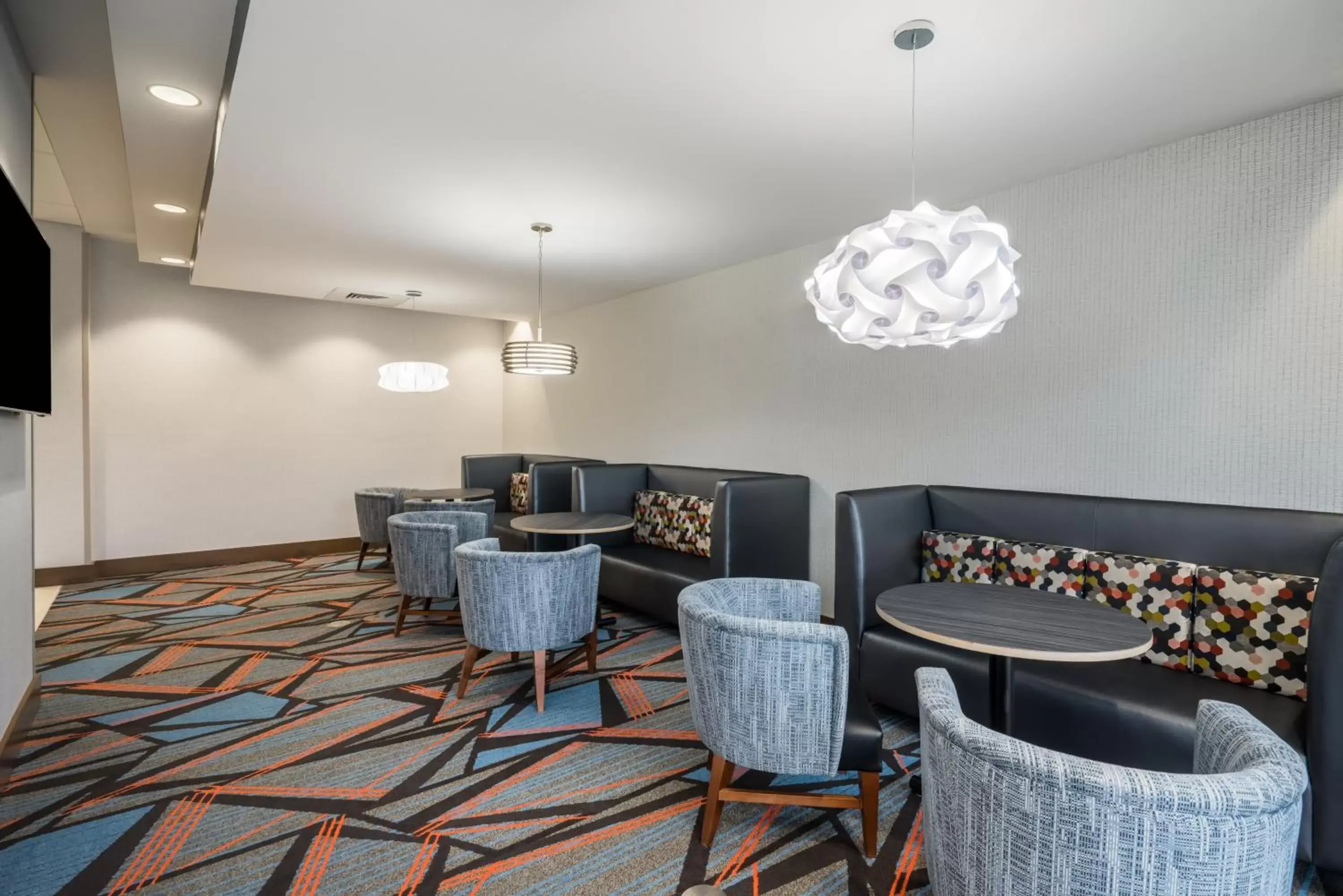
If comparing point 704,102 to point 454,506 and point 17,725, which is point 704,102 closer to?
point 17,725

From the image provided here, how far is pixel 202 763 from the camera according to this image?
2660mm

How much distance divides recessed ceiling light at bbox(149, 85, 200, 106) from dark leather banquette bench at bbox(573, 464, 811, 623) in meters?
3.25

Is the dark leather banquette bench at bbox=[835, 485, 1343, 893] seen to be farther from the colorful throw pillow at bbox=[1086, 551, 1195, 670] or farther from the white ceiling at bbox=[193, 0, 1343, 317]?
the white ceiling at bbox=[193, 0, 1343, 317]

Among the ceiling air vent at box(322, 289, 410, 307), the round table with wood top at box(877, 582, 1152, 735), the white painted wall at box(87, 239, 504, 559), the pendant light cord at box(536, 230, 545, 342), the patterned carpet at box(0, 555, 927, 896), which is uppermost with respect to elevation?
the ceiling air vent at box(322, 289, 410, 307)

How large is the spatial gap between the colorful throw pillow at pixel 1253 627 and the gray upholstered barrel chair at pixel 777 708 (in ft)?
4.92

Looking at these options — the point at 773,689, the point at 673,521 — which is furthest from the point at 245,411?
the point at 773,689

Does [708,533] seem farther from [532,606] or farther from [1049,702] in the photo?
[1049,702]

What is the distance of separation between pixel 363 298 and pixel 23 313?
4586 millimetres

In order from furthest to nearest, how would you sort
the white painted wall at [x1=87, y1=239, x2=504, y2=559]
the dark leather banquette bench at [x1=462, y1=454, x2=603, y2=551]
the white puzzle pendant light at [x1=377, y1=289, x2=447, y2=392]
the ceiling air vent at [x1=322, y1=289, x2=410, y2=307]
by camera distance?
the ceiling air vent at [x1=322, y1=289, x2=410, y2=307] < the white puzzle pendant light at [x1=377, y1=289, x2=447, y2=392] < the white painted wall at [x1=87, y1=239, x2=504, y2=559] < the dark leather banquette bench at [x1=462, y1=454, x2=603, y2=551]

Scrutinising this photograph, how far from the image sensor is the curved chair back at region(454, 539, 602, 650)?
10.2 ft

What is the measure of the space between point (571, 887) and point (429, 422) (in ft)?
21.8

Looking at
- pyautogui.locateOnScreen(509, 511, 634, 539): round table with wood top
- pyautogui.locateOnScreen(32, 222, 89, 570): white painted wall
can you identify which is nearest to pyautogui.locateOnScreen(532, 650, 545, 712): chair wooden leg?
pyautogui.locateOnScreen(509, 511, 634, 539): round table with wood top

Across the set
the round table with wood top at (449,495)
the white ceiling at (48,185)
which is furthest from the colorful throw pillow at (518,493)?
the white ceiling at (48,185)

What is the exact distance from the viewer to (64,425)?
5.56 meters
